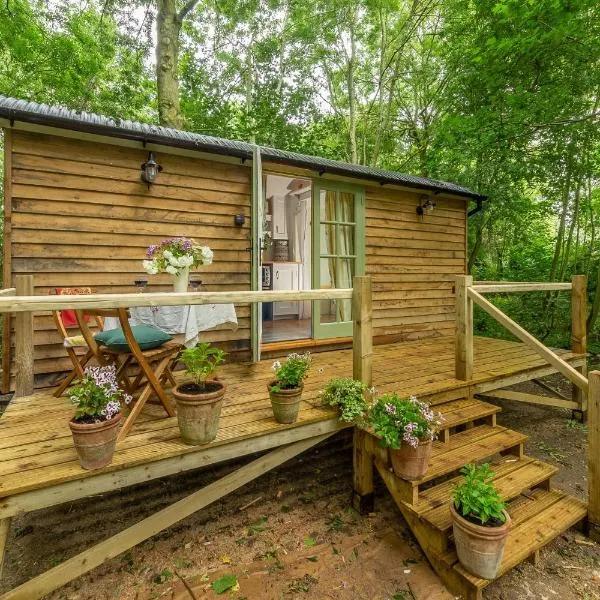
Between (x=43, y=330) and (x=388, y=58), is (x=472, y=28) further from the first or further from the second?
(x=43, y=330)

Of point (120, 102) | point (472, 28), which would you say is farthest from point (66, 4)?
point (472, 28)

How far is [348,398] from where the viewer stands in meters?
2.34

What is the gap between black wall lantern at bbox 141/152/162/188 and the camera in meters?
3.22

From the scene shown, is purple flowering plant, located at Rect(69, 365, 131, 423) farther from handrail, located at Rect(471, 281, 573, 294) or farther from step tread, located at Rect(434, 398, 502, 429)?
handrail, located at Rect(471, 281, 573, 294)

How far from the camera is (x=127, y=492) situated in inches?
108

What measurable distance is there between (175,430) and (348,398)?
1.11 meters

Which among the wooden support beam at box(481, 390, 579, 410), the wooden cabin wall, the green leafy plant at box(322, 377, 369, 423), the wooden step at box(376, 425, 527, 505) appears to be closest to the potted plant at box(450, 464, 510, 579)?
the wooden step at box(376, 425, 527, 505)

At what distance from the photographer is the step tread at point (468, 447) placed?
88.0 inches

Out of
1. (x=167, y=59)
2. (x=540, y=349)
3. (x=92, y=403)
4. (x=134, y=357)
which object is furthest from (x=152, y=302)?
(x=167, y=59)

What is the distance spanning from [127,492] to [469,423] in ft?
9.07

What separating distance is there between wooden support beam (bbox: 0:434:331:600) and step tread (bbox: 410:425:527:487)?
0.76 metres

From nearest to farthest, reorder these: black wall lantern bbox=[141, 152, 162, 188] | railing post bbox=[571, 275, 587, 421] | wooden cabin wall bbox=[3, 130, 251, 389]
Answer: wooden cabin wall bbox=[3, 130, 251, 389]
black wall lantern bbox=[141, 152, 162, 188]
railing post bbox=[571, 275, 587, 421]

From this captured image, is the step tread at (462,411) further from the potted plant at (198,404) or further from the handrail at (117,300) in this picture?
the potted plant at (198,404)

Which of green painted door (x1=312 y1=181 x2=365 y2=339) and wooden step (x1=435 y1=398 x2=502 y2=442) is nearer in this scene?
wooden step (x1=435 y1=398 x2=502 y2=442)
